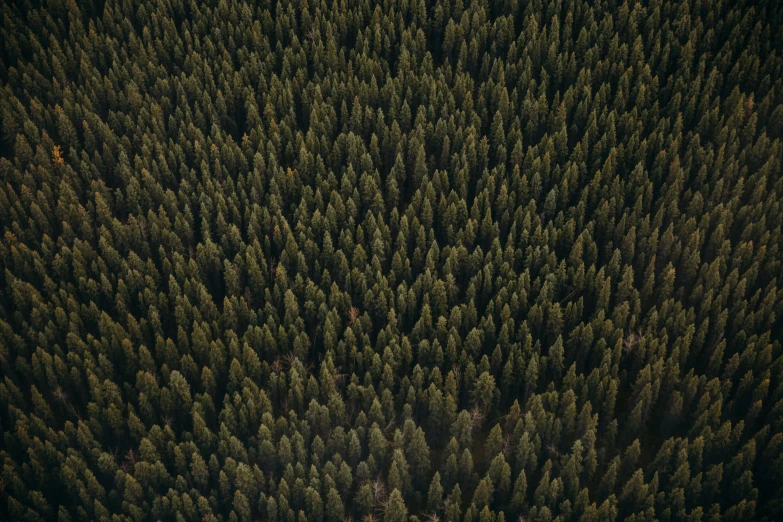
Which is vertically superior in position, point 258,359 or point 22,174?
point 22,174

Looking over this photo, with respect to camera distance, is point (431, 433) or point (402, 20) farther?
point (402, 20)

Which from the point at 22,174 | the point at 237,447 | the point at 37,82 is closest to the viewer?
the point at 237,447

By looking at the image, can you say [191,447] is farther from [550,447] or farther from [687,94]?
[687,94]

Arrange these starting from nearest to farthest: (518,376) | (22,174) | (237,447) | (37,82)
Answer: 1. (237,447)
2. (518,376)
3. (22,174)
4. (37,82)

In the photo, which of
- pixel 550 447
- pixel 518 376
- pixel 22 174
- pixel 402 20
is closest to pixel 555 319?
pixel 518 376

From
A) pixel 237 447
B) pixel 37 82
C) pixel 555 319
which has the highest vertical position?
pixel 37 82

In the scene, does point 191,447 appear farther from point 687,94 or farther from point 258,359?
point 687,94
